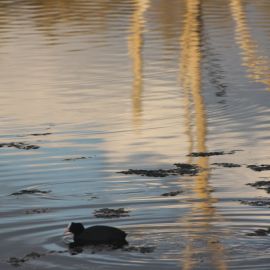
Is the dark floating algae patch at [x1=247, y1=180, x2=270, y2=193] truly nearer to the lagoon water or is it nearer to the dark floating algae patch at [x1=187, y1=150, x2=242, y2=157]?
the lagoon water

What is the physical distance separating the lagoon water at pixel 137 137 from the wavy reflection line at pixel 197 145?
0.03m

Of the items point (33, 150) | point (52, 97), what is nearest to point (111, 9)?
point (52, 97)

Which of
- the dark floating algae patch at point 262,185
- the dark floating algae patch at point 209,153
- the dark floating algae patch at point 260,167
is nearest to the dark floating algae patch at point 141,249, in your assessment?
A: the dark floating algae patch at point 262,185

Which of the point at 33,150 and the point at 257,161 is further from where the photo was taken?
the point at 33,150

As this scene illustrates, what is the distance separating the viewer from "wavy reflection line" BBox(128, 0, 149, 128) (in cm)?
2190

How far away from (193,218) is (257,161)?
3521 mm

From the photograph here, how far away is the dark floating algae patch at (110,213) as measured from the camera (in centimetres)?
1367

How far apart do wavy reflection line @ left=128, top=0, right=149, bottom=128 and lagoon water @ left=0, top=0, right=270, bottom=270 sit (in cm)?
5

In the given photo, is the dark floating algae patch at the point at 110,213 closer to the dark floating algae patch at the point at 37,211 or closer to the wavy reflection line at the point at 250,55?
the dark floating algae patch at the point at 37,211

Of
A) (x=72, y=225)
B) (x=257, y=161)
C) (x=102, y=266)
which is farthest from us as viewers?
(x=257, y=161)

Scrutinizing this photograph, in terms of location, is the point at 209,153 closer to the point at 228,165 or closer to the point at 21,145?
the point at 228,165

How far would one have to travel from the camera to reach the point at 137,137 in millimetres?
18875

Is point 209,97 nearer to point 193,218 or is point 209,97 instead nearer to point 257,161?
point 257,161

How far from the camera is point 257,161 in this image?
16.7 meters
